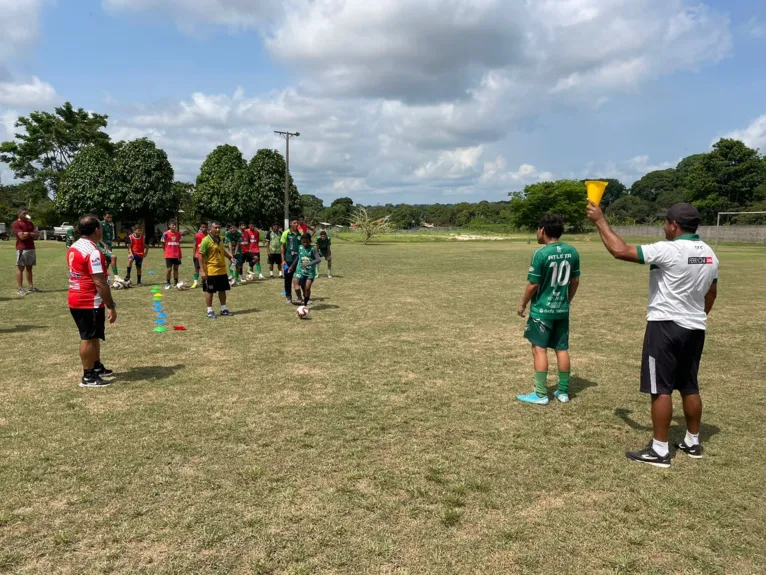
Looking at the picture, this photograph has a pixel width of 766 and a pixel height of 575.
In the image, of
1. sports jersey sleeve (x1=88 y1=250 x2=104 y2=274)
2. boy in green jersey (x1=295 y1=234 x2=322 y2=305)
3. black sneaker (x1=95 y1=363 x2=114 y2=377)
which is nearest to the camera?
sports jersey sleeve (x1=88 y1=250 x2=104 y2=274)

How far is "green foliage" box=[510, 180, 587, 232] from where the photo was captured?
9338 centimetres

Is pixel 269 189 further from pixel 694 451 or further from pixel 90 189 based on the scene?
pixel 694 451

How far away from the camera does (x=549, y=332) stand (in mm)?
5629

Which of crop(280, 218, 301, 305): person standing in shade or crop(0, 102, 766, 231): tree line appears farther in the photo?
crop(0, 102, 766, 231): tree line

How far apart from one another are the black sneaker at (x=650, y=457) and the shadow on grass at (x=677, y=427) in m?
0.61

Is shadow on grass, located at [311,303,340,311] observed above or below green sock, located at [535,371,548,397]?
above

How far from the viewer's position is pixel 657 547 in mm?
3137

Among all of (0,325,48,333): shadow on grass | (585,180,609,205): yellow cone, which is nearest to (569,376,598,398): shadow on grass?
(585,180,609,205): yellow cone

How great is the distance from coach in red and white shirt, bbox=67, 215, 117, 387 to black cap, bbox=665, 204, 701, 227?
572 centimetres

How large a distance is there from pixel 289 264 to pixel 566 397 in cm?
847

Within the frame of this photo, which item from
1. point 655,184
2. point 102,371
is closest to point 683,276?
point 102,371

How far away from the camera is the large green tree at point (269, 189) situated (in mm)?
51594

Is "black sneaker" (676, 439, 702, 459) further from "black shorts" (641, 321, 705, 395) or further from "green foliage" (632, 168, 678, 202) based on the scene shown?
"green foliage" (632, 168, 678, 202)

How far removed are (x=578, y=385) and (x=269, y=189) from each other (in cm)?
4905
